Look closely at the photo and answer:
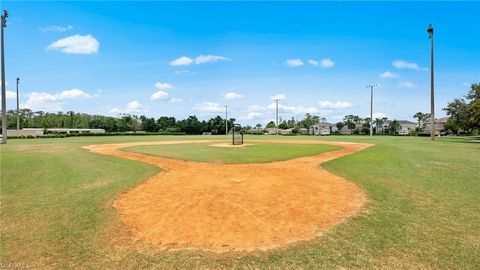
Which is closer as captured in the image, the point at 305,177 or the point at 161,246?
the point at 161,246

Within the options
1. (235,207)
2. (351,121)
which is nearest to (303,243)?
(235,207)

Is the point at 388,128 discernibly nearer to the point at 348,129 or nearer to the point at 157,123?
the point at 348,129

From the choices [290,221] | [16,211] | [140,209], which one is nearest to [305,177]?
[290,221]

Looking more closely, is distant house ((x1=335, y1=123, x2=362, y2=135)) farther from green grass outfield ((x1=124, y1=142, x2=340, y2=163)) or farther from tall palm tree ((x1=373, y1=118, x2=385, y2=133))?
green grass outfield ((x1=124, y1=142, x2=340, y2=163))

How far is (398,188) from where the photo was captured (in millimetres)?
8461

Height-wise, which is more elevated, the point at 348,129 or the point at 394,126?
the point at 394,126

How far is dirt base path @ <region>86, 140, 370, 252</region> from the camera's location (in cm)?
517

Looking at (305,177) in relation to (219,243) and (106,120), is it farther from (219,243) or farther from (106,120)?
(106,120)

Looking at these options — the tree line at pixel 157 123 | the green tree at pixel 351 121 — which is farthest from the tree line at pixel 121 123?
the green tree at pixel 351 121

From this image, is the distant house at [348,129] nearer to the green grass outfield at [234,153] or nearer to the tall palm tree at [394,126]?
the tall palm tree at [394,126]

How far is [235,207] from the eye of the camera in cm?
671

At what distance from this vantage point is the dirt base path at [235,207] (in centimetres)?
517

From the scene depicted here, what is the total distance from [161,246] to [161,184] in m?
4.60

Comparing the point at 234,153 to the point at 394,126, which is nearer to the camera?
the point at 234,153
